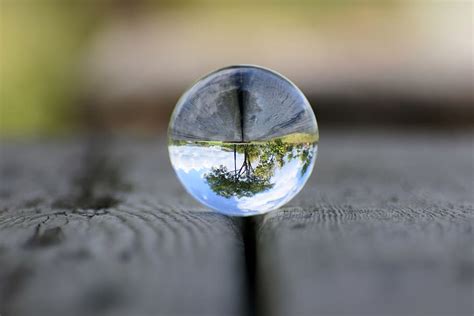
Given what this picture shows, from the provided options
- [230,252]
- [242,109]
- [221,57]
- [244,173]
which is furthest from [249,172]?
[221,57]

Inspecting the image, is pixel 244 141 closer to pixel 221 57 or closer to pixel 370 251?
pixel 370 251

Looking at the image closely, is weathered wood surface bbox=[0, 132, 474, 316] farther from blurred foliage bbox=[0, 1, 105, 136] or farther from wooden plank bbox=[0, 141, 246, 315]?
blurred foliage bbox=[0, 1, 105, 136]

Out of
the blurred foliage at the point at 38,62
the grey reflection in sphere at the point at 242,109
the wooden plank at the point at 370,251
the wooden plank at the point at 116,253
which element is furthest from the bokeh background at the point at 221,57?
the grey reflection in sphere at the point at 242,109

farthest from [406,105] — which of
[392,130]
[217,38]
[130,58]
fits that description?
[130,58]

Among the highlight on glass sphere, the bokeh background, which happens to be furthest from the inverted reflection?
the bokeh background

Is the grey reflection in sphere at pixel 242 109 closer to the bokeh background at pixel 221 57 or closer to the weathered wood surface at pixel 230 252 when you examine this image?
the weathered wood surface at pixel 230 252

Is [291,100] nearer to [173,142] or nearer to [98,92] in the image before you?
[173,142]
